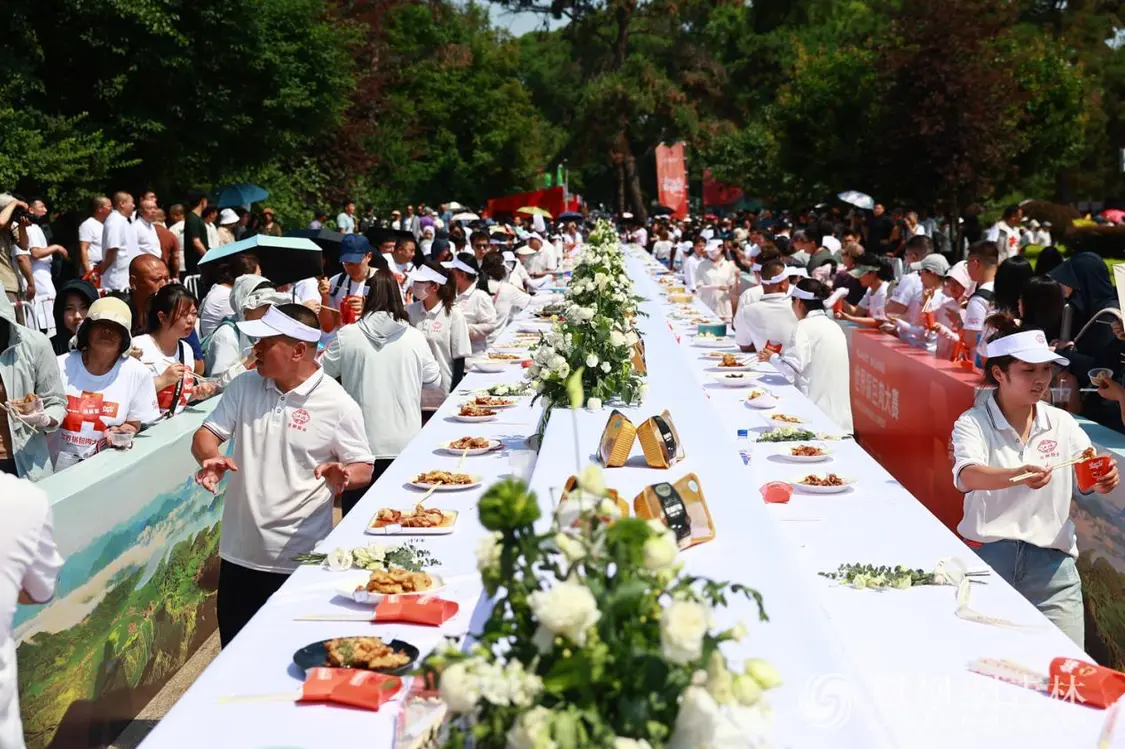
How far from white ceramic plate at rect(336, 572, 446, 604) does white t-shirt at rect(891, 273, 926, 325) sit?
773 cm

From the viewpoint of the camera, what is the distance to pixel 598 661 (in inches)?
78.1

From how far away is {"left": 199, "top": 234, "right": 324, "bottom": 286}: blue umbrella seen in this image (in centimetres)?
901

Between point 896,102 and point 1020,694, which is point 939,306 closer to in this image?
point 1020,694

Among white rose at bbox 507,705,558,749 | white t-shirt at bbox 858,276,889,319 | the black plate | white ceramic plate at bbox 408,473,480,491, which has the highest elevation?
white rose at bbox 507,705,558,749

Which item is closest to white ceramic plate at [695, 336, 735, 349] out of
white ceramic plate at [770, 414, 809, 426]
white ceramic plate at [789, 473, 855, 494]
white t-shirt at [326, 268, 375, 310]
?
white t-shirt at [326, 268, 375, 310]

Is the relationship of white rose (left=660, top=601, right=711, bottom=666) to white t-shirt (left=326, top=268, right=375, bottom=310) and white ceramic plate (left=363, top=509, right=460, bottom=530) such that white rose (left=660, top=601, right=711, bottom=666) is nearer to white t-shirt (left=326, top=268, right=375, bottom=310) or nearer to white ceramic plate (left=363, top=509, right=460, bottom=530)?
white ceramic plate (left=363, top=509, right=460, bottom=530)

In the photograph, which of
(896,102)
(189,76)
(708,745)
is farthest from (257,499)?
(896,102)

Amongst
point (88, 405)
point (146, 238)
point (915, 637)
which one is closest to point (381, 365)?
point (88, 405)

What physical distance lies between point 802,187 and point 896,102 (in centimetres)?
683

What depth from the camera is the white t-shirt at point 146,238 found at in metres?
13.4

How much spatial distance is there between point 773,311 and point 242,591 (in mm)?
6811

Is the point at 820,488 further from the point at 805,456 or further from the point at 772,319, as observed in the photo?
the point at 772,319

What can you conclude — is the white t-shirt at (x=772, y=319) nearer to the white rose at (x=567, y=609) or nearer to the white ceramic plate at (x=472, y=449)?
the white ceramic plate at (x=472, y=449)

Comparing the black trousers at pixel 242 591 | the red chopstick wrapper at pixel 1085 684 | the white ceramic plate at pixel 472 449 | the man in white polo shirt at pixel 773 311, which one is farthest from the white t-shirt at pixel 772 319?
the red chopstick wrapper at pixel 1085 684
